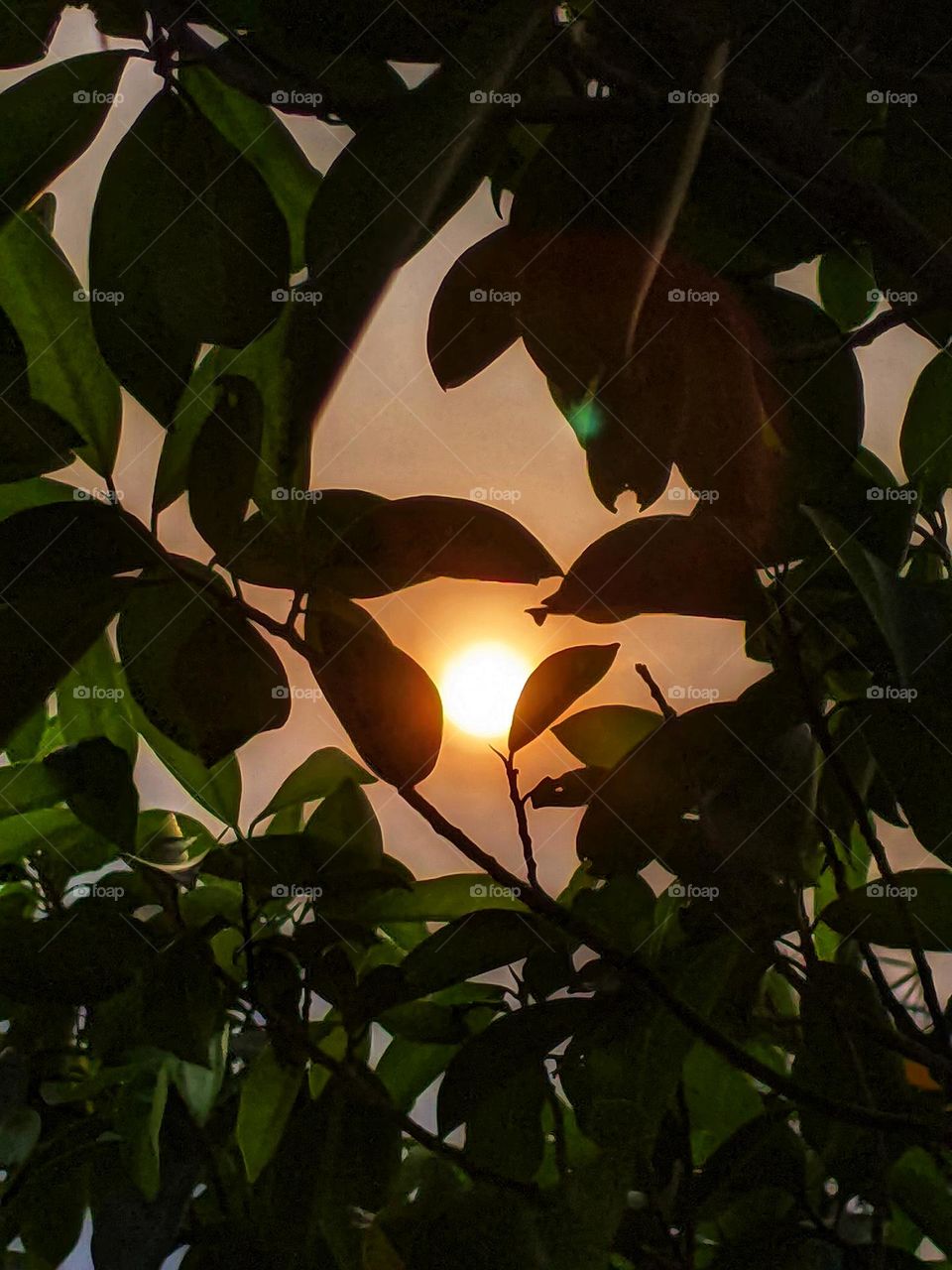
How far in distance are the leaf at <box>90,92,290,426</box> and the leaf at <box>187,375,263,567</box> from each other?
0.03m

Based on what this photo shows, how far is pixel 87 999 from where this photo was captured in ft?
1.84

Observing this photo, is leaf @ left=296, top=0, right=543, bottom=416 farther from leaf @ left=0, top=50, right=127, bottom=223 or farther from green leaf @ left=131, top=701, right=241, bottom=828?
green leaf @ left=131, top=701, right=241, bottom=828

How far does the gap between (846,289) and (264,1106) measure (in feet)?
2.17

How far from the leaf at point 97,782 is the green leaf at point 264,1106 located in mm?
172

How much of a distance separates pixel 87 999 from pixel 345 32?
0.56 meters

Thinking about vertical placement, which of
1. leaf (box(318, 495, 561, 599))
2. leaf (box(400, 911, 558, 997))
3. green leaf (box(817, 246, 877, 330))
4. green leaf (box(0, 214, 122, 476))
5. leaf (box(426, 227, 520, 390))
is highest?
green leaf (box(817, 246, 877, 330))

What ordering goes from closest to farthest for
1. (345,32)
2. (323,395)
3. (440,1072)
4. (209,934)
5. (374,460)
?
(323,395) → (345,32) → (209,934) → (440,1072) → (374,460)

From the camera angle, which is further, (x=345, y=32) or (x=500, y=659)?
(x=500, y=659)

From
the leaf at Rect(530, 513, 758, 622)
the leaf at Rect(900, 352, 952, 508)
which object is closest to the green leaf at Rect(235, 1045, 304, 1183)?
the leaf at Rect(530, 513, 758, 622)

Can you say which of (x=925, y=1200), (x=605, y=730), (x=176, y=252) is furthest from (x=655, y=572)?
(x=925, y=1200)

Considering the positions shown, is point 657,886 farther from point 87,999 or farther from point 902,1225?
point 87,999

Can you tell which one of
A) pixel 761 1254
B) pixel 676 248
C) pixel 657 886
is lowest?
pixel 761 1254

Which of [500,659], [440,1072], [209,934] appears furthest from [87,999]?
[500,659]

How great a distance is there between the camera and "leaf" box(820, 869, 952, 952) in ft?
1.63
